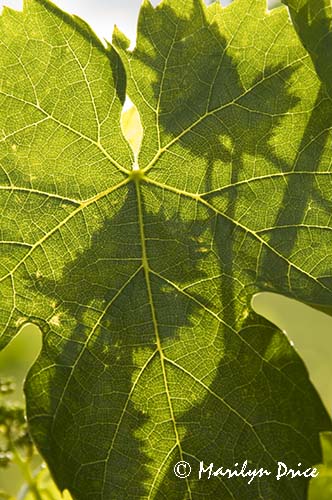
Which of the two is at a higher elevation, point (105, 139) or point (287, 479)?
point (105, 139)

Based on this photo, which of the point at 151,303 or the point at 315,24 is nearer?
the point at 315,24

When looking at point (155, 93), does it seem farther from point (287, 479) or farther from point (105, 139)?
point (287, 479)

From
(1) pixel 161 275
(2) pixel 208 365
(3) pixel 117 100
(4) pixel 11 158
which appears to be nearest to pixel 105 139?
(3) pixel 117 100

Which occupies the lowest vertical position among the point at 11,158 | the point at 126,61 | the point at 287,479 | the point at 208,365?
the point at 287,479

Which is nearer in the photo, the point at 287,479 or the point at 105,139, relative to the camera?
the point at 287,479

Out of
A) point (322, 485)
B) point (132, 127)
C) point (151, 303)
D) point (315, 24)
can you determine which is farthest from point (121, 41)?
point (322, 485)

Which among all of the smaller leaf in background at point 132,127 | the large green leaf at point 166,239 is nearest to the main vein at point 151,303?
the large green leaf at point 166,239

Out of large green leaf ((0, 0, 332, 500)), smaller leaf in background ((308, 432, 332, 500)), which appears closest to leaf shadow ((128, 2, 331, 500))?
large green leaf ((0, 0, 332, 500))

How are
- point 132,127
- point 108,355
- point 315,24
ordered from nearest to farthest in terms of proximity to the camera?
point 315,24 → point 108,355 → point 132,127

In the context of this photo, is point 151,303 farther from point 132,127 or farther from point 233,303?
point 132,127
